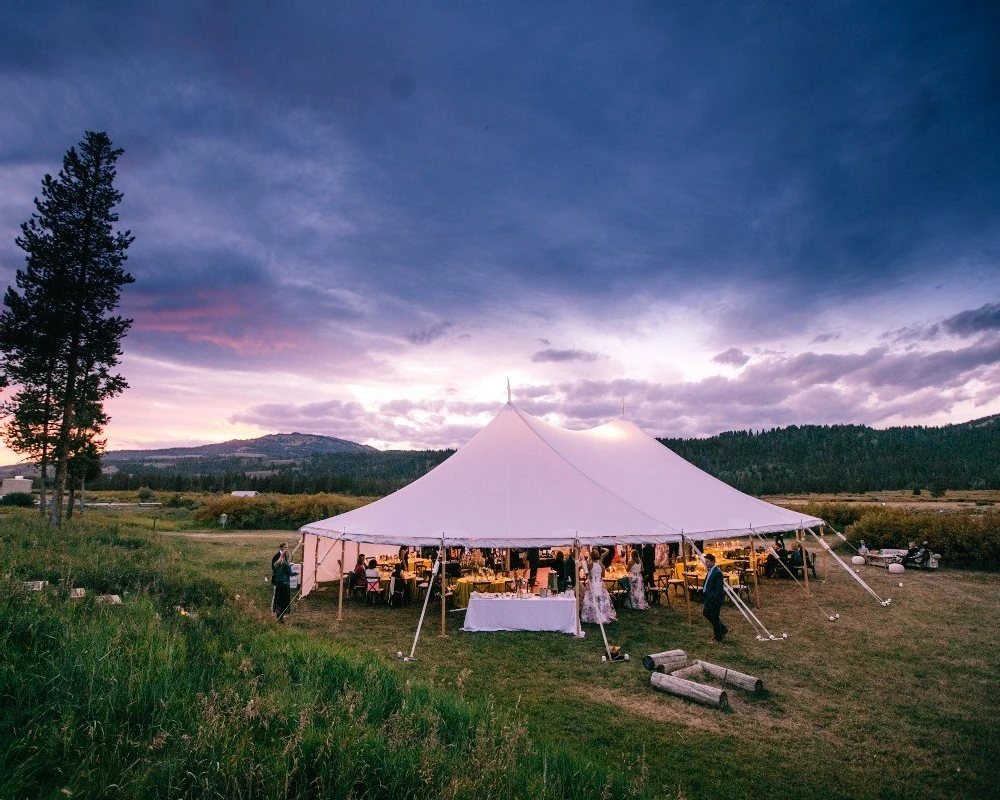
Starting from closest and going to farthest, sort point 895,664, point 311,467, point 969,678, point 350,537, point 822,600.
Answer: point 969,678, point 895,664, point 350,537, point 822,600, point 311,467

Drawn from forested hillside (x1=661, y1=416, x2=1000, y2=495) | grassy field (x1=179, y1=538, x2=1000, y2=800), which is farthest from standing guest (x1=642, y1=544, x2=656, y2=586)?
forested hillside (x1=661, y1=416, x2=1000, y2=495)

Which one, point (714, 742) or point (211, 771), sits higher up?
point (211, 771)

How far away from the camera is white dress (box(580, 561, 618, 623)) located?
1018 cm

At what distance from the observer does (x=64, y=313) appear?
16953 mm

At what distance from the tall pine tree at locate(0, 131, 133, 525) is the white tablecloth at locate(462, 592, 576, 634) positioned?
45.7 feet

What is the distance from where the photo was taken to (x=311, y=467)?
6053 inches

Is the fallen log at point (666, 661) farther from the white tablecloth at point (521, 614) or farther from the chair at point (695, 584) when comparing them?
the chair at point (695, 584)

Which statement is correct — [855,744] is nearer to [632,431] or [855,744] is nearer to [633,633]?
[633,633]

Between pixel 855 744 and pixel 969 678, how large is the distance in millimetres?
3298

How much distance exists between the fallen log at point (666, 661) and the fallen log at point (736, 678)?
0.39m

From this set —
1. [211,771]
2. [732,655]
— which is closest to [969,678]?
[732,655]

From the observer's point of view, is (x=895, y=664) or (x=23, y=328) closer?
(x=895, y=664)

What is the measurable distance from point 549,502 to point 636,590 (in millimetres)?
2965

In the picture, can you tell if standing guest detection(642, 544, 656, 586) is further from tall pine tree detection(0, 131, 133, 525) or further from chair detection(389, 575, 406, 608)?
tall pine tree detection(0, 131, 133, 525)
